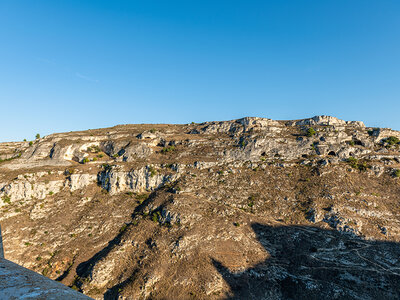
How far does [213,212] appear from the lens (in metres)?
46.5

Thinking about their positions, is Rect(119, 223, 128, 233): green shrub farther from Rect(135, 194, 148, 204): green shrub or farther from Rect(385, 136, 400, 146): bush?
Rect(385, 136, 400, 146): bush

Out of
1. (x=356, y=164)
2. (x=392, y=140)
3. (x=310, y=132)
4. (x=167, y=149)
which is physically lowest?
(x=356, y=164)

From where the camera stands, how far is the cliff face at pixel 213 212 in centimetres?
3500

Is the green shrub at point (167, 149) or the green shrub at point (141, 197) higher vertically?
the green shrub at point (167, 149)

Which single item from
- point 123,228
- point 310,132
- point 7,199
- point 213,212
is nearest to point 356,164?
point 310,132

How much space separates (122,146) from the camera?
69375 millimetres

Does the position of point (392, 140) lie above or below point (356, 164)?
above

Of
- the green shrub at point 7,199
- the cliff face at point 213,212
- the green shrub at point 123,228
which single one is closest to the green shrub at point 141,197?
the cliff face at point 213,212

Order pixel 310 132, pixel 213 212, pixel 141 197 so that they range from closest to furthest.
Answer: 1. pixel 213 212
2. pixel 141 197
3. pixel 310 132

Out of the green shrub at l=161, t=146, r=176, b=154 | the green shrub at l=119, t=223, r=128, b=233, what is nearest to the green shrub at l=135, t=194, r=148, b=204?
the green shrub at l=119, t=223, r=128, b=233

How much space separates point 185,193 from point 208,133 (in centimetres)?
3147

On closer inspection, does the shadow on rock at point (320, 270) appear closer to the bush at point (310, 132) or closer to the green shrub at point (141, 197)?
the green shrub at point (141, 197)

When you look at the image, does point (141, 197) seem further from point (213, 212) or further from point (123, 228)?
point (213, 212)

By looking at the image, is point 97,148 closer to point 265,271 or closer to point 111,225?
point 111,225
